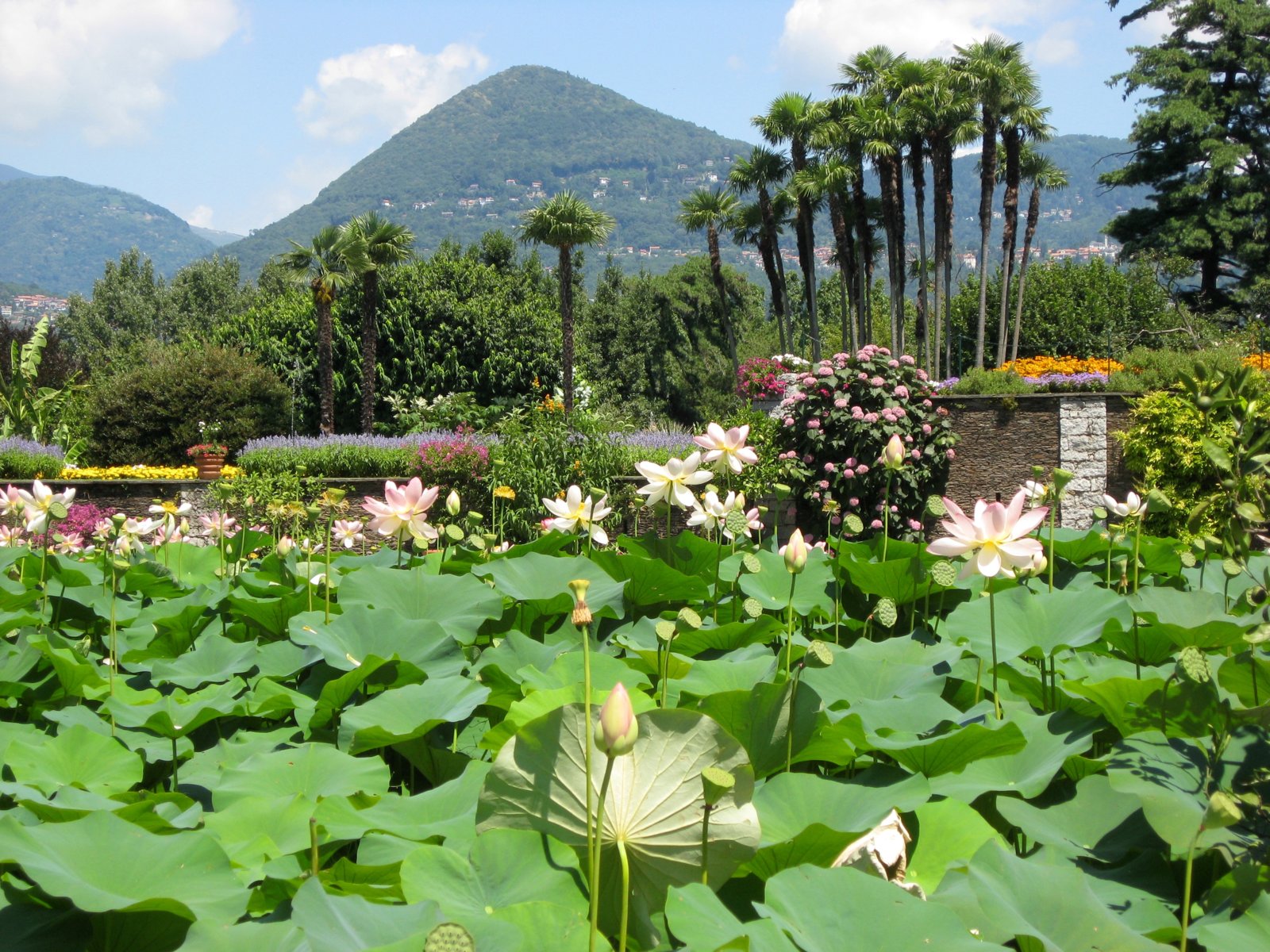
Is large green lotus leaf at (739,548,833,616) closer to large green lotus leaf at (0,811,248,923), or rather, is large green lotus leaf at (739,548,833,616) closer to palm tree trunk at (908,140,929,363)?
large green lotus leaf at (0,811,248,923)

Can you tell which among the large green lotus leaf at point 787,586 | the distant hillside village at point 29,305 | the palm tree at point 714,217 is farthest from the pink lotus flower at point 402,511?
the distant hillside village at point 29,305

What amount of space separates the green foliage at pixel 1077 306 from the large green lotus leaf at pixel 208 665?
2799 cm

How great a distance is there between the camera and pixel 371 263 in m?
18.4

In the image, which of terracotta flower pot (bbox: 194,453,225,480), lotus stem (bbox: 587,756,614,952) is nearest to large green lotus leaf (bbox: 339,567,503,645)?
lotus stem (bbox: 587,756,614,952)

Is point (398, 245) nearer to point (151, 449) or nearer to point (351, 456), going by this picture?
point (151, 449)

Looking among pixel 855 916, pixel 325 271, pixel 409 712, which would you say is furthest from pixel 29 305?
pixel 855 916

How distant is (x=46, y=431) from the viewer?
52.5ft

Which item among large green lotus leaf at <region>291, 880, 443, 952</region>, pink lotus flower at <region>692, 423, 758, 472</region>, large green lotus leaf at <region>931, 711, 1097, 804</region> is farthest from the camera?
pink lotus flower at <region>692, 423, 758, 472</region>

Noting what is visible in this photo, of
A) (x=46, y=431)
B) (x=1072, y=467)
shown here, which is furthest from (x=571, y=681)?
(x=46, y=431)

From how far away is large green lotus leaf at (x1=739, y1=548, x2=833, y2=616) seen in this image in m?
1.84

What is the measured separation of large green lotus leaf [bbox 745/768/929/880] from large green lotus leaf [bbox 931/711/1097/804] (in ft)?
0.24

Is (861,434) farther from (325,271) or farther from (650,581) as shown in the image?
(325,271)

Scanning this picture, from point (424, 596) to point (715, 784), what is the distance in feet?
3.28

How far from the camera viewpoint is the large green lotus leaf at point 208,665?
4.97 ft
